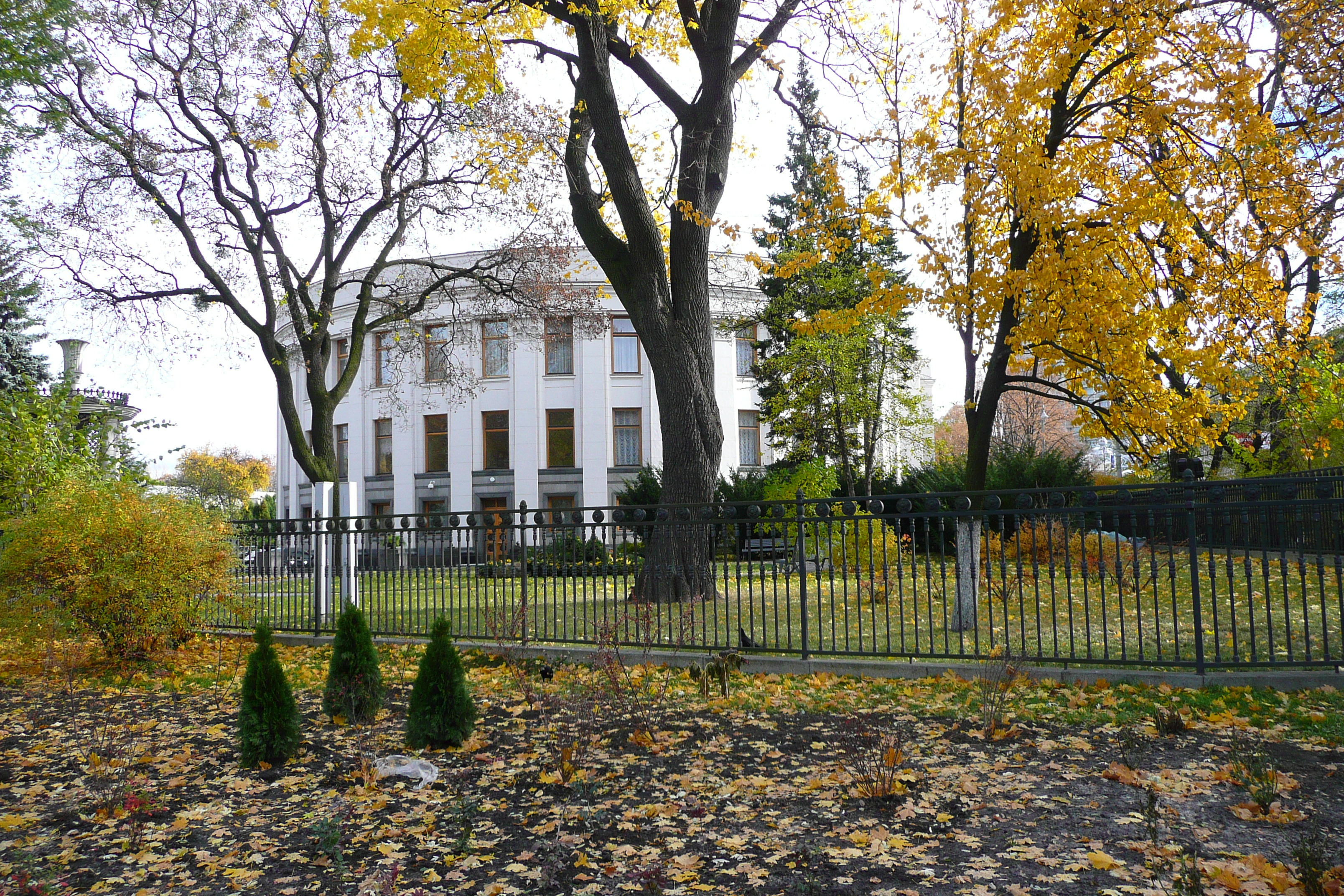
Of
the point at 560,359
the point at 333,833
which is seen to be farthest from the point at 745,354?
the point at 333,833

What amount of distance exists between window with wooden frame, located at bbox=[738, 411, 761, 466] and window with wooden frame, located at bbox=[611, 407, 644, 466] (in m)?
4.58

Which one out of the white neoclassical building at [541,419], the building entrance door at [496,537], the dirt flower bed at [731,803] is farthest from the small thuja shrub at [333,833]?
the white neoclassical building at [541,419]

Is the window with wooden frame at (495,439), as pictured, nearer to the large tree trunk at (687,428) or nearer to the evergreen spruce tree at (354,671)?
the large tree trunk at (687,428)

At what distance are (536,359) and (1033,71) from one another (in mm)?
27109

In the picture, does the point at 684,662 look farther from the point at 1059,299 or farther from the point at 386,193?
the point at 386,193

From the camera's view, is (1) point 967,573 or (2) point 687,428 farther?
(2) point 687,428

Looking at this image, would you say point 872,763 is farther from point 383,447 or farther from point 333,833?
point 383,447

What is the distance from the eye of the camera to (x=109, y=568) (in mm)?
8859

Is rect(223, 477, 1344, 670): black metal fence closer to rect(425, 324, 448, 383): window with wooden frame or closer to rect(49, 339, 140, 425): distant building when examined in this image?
rect(49, 339, 140, 425): distant building

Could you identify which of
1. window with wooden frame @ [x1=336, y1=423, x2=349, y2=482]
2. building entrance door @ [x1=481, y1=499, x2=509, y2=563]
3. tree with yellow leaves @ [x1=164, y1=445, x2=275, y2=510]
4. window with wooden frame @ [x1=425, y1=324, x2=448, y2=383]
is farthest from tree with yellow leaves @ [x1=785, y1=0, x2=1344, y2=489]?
tree with yellow leaves @ [x1=164, y1=445, x2=275, y2=510]

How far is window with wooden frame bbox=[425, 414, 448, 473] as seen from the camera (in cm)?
3622

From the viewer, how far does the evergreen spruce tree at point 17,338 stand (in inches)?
742

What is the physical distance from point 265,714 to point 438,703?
3.56 ft

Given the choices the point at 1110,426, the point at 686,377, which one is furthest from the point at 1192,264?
the point at 686,377
